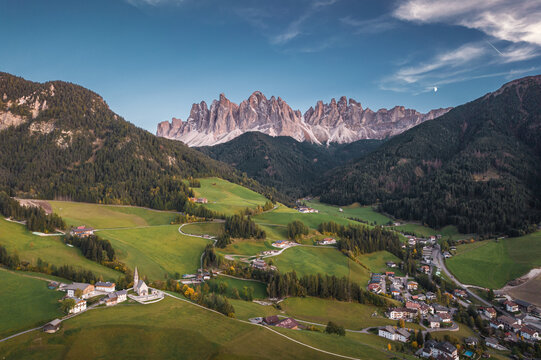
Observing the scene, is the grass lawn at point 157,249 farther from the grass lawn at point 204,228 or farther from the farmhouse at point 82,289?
the farmhouse at point 82,289

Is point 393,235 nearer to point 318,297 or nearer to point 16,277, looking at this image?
point 318,297

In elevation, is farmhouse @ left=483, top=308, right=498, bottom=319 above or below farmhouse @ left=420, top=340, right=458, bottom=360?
below

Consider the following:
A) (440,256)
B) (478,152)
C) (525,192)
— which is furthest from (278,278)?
(478,152)

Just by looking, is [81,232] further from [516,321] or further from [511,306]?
[511,306]

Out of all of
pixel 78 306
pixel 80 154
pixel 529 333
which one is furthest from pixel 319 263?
pixel 80 154

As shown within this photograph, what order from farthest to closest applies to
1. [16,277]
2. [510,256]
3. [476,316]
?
[510,256] < [476,316] < [16,277]

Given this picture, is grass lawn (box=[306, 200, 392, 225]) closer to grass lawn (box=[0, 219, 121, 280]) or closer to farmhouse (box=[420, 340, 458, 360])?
farmhouse (box=[420, 340, 458, 360])

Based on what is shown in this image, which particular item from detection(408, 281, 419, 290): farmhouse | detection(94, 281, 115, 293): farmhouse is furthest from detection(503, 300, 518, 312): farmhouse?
detection(94, 281, 115, 293): farmhouse
